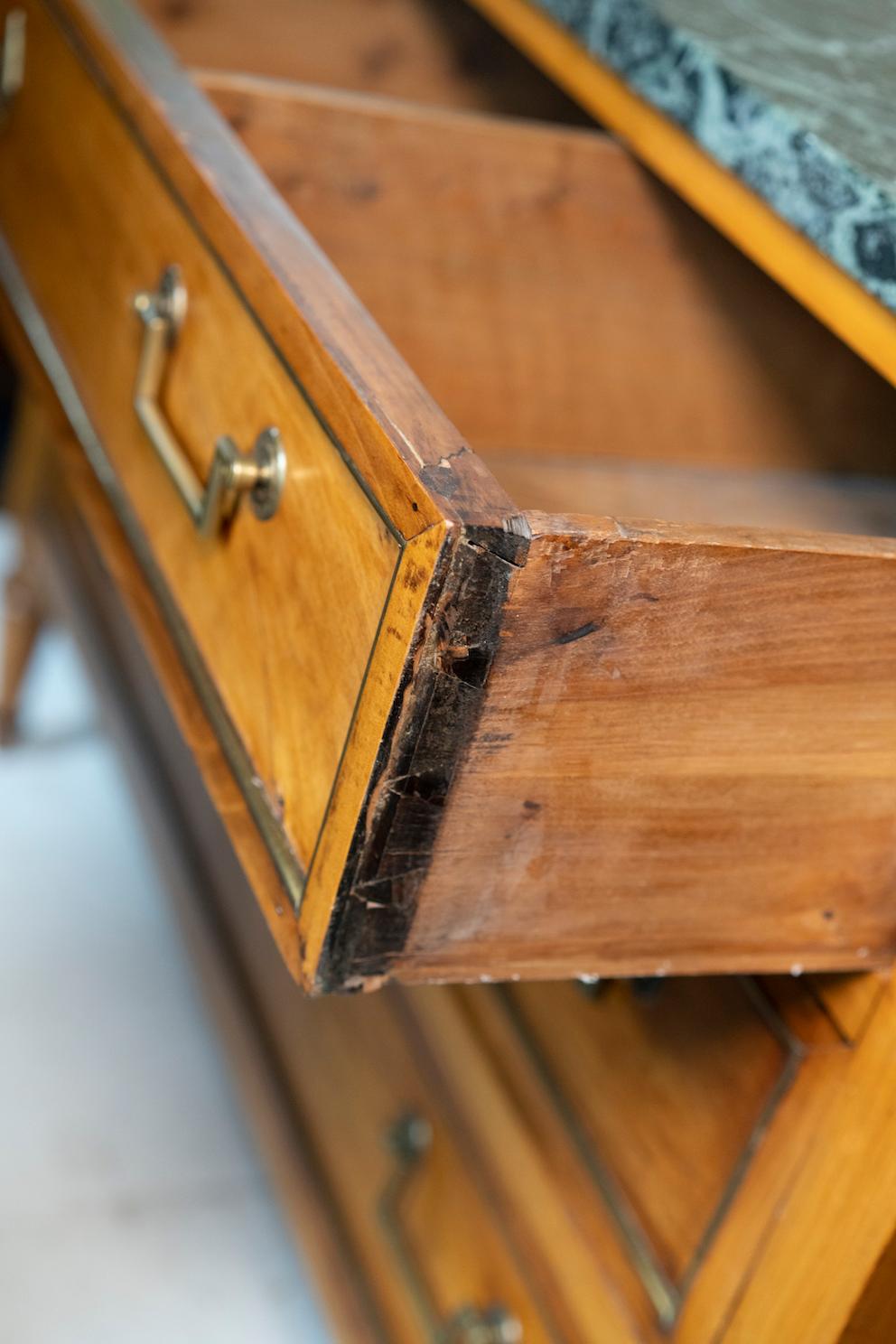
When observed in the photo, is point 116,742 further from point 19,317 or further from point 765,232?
point 765,232

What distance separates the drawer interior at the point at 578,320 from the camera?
690mm


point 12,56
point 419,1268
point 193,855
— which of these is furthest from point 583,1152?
point 12,56

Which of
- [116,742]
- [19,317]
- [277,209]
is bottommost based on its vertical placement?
[116,742]

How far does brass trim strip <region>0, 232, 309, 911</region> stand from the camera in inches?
18.3

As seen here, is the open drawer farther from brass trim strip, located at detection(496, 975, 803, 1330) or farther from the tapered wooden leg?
the tapered wooden leg

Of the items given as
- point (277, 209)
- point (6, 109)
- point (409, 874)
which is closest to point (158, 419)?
point (277, 209)

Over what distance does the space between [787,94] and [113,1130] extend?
0.83 metres

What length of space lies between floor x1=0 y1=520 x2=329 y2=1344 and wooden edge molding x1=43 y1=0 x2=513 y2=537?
687 millimetres

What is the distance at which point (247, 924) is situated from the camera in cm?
101

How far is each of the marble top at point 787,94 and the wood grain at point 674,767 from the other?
16 centimetres

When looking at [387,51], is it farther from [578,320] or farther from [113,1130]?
[113,1130]

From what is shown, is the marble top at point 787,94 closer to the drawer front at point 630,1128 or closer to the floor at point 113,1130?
the drawer front at point 630,1128

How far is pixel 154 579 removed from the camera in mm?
595

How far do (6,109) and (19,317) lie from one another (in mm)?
122
